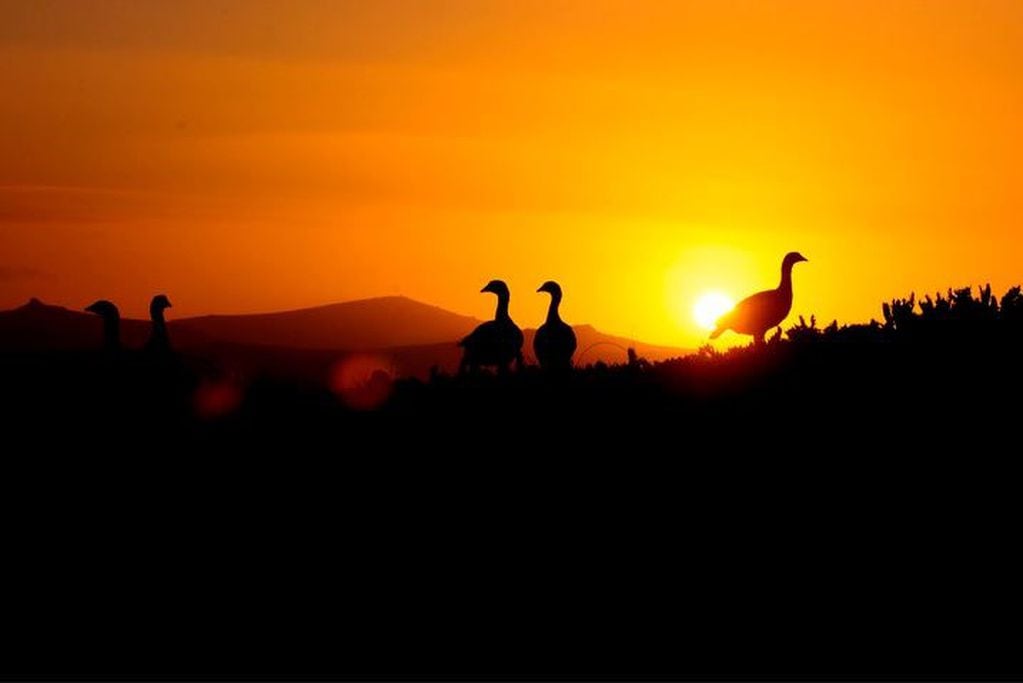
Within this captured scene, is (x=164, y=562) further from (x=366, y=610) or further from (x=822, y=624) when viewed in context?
(x=822, y=624)

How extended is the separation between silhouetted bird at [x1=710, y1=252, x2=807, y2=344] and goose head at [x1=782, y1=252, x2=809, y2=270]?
2.85ft

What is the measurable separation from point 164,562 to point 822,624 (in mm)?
6253

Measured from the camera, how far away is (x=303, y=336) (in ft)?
512

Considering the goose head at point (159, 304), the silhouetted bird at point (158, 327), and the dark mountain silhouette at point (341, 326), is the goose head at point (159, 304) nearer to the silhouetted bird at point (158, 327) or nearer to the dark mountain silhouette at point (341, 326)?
the silhouetted bird at point (158, 327)

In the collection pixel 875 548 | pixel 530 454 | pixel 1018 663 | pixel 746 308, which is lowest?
pixel 1018 663

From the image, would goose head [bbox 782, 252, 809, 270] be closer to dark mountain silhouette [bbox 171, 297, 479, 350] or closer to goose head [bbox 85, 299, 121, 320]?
goose head [bbox 85, 299, 121, 320]

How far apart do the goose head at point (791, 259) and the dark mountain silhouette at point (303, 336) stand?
11.0 ft

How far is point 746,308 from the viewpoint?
2981 centimetres

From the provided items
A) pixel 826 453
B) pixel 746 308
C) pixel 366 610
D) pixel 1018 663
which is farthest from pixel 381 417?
pixel 746 308

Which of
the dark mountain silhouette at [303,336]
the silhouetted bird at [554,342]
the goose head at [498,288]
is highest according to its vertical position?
the dark mountain silhouette at [303,336]

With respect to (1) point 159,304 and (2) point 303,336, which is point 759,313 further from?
(2) point 303,336

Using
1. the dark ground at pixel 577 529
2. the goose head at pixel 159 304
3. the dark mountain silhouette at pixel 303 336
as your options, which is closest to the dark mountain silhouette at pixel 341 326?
the dark mountain silhouette at pixel 303 336

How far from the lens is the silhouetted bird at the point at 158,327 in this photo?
29125mm

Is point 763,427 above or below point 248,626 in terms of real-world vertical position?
above
